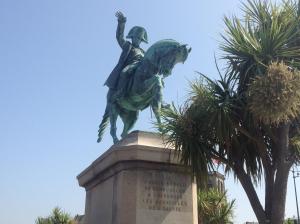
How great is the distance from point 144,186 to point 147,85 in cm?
213

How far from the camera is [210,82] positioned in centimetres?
884

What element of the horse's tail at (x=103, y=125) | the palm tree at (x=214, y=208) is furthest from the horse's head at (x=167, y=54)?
the palm tree at (x=214, y=208)

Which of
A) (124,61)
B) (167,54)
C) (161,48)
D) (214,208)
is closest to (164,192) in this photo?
(167,54)

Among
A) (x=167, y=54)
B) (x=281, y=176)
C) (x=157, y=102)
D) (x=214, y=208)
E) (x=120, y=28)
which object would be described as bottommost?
(x=281, y=176)

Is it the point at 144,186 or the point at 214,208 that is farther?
the point at 214,208

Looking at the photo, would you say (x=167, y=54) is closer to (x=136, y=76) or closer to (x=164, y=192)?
(x=136, y=76)

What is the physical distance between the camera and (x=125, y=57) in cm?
970

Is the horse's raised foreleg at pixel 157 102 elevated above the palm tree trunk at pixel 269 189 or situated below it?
above

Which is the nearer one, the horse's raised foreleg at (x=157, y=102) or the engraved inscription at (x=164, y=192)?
the engraved inscription at (x=164, y=192)

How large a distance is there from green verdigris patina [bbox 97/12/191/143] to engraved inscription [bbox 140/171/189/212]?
1233mm

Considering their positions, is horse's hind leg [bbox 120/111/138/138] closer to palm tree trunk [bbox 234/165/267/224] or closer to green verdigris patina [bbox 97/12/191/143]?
green verdigris patina [bbox 97/12/191/143]

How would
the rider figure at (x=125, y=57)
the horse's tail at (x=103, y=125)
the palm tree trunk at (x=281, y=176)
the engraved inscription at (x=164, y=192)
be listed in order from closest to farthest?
the engraved inscription at (x=164, y=192) < the palm tree trunk at (x=281, y=176) < the rider figure at (x=125, y=57) < the horse's tail at (x=103, y=125)

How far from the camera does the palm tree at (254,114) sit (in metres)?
7.69

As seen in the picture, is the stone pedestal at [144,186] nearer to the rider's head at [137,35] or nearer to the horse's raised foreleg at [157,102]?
the horse's raised foreleg at [157,102]
